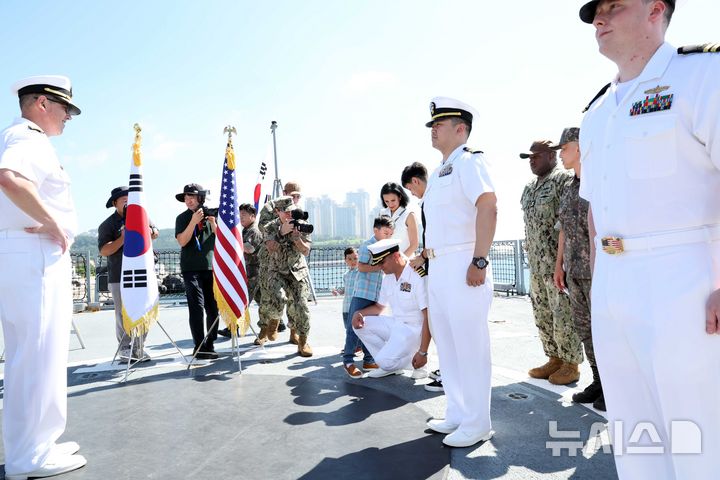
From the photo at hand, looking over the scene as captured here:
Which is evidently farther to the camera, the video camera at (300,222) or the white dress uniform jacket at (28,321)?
the video camera at (300,222)

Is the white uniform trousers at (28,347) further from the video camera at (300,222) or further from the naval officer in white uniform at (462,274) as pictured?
the video camera at (300,222)

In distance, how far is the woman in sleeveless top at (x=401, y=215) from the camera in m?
4.80

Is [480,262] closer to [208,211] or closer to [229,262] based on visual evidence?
[229,262]

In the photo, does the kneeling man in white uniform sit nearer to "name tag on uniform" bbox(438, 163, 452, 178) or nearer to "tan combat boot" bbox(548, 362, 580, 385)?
"tan combat boot" bbox(548, 362, 580, 385)

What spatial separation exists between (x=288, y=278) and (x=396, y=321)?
1570 mm

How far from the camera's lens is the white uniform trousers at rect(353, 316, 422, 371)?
168 inches

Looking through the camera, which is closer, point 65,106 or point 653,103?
point 653,103

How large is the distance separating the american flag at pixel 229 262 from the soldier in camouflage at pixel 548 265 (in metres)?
2.84

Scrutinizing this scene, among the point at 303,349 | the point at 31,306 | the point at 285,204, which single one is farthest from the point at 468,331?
the point at 285,204

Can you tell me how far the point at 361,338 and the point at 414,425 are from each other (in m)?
1.52

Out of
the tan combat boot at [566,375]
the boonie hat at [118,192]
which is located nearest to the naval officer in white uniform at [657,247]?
the tan combat boot at [566,375]

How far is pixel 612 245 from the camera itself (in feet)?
5.06

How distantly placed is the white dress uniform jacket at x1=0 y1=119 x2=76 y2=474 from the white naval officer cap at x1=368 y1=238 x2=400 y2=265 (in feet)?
8.12

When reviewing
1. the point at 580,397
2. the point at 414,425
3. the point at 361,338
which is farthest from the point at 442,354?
the point at 361,338
